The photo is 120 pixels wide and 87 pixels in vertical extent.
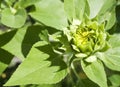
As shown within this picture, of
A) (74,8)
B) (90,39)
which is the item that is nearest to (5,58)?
(74,8)

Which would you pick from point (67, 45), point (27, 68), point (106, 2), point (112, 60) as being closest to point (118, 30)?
point (106, 2)

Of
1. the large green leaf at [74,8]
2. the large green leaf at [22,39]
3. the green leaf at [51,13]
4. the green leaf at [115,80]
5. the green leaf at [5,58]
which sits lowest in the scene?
the green leaf at [115,80]

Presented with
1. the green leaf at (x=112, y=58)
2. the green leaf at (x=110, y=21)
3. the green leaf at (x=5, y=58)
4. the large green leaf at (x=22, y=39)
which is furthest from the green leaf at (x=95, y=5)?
the green leaf at (x=5, y=58)

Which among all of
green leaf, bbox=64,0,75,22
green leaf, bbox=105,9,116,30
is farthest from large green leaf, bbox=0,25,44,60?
green leaf, bbox=105,9,116,30

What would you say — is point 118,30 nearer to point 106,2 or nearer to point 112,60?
point 106,2

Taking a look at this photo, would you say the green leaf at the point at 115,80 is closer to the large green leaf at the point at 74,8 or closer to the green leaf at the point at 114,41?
the green leaf at the point at 114,41

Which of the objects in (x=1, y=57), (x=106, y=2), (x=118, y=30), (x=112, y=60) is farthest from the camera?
(x=1, y=57)

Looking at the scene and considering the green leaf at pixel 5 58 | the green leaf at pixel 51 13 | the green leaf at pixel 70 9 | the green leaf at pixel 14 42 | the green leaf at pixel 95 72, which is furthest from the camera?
the green leaf at pixel 5 58

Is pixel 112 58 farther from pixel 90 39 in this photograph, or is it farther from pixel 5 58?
pixel 5 58
